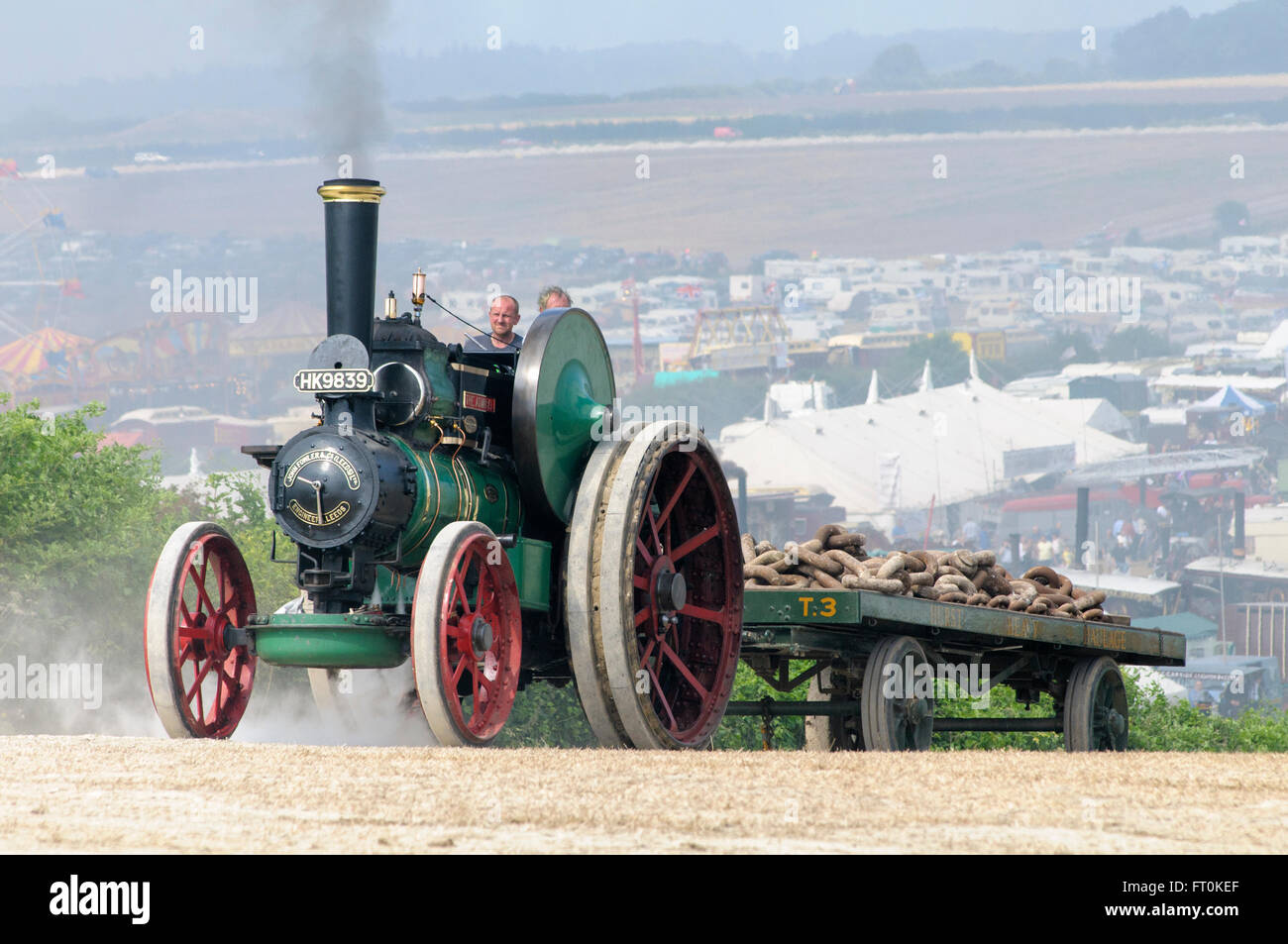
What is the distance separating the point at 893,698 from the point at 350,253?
530 centimetres

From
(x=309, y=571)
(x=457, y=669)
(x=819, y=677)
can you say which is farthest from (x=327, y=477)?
(x=819, y=677)

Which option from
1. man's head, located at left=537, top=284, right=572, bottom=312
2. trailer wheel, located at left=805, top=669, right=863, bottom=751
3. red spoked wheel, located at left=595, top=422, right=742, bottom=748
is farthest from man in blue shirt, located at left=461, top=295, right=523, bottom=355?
trailer wheel, located at left=805, top=669, right=863, bottom=751

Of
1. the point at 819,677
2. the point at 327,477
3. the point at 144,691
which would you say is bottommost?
the point at 144,691

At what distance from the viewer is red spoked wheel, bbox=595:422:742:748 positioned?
10.5 m

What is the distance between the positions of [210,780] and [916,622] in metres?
6.47

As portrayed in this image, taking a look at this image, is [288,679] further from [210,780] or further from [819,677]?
[210,780]

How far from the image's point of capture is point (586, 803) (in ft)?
22.5

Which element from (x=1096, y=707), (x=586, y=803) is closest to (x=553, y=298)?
(x=586, y=803)

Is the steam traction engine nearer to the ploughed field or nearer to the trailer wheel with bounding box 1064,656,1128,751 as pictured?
the ploughed field

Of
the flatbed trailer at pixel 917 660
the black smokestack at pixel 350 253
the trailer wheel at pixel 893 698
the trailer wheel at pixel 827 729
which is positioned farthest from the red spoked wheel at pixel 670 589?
the trailer wheel at pixel 827 729

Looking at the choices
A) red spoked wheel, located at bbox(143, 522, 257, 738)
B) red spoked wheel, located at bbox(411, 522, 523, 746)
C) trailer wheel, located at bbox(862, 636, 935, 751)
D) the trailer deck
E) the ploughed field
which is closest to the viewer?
the ploughed field

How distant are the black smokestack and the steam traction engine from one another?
0.01 meters

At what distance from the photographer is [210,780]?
7395 mm

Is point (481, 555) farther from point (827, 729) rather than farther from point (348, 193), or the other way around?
point (827, 729)
